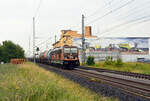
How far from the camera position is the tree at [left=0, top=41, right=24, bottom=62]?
57.7 m

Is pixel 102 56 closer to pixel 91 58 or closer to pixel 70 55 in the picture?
pixel 91 58

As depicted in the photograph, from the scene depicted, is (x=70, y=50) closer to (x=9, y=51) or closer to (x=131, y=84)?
(x=131, y=84)

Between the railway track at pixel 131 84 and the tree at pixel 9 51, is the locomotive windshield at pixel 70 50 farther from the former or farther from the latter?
the tree at pixel 9 51

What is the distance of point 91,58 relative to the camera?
34.3m

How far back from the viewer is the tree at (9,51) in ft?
189

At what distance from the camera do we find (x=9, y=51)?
191 ft

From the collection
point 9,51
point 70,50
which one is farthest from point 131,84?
point 9,51

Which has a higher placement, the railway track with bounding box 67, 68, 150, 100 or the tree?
the tree

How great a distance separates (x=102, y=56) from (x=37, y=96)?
52.1m

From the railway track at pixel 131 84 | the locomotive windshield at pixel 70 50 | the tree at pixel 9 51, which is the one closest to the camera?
the railway track at pixel 131 84

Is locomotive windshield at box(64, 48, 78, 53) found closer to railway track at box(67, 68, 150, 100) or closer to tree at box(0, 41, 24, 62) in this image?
railway track at box(67, 68, 150, 100)

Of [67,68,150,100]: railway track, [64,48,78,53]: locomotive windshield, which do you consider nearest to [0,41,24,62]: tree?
[64,48,78,53]: locomotive windshield

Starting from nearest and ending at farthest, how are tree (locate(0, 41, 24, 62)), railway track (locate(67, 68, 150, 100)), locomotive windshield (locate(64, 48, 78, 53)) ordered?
1. railway track (locate(67, 68, 150, 100))
2. locomotive windshield (locate(64, 48, 78, 53))
3. tree (locate(0, 41, 24, 62))

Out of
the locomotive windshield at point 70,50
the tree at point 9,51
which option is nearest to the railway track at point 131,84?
the locomotive windshield at point 70,50
